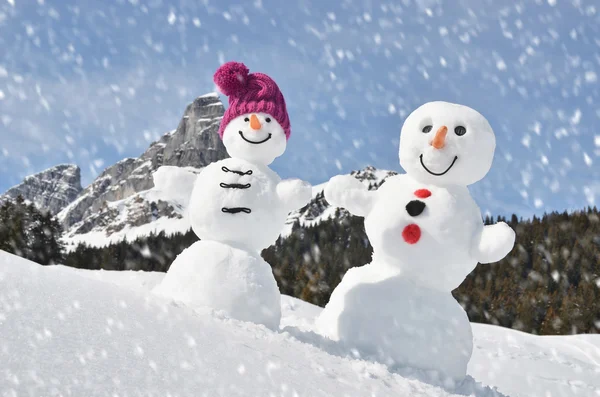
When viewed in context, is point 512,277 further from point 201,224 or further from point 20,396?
point 20,396

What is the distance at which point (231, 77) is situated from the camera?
579cm

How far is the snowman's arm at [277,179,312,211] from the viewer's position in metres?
5.39

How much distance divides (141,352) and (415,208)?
121 inches

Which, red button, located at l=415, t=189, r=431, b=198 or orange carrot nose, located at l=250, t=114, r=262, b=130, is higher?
orange carrot nose, located at l=250, t=114, r=262, b=130

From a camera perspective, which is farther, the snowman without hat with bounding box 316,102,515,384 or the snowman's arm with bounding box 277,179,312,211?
the snowman's arm with bounding box 277,179,312,211

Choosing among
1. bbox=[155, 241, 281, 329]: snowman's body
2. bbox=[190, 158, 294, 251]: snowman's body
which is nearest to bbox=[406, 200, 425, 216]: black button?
bbox=[190, 158, 294, 251]: snowman's body

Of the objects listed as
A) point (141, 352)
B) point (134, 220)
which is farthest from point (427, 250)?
point (134, 220)

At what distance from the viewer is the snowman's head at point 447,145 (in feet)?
17.1

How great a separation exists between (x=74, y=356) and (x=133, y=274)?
26.0 ft

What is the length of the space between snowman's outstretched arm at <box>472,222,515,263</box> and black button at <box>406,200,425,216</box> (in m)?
0.59

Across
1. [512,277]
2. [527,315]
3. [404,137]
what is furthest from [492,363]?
[512,277]

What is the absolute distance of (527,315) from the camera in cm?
3391

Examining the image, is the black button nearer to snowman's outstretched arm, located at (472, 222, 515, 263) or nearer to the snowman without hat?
the snowman without hat

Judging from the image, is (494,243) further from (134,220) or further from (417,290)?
(134,220)
